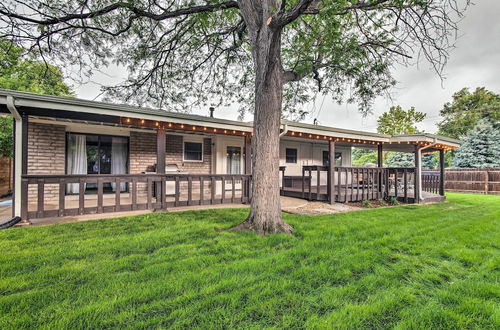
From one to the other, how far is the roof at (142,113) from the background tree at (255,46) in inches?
47.4

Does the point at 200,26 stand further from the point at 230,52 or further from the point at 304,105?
the point at 304,105

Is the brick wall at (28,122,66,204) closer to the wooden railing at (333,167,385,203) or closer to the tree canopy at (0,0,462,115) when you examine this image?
the tree canopy at (0,0,462,115)

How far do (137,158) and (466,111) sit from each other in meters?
33.6

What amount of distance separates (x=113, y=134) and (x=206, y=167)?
11.0 ft

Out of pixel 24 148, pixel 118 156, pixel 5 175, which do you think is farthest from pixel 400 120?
pixel 5 175

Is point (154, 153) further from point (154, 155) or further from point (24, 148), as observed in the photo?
point (24, 148)

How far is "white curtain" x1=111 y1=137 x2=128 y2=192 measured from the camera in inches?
304

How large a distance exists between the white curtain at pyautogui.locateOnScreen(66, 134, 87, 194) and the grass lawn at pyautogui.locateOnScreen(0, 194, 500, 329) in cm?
→ 347

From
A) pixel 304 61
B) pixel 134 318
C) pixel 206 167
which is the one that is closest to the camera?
pixel 134 318

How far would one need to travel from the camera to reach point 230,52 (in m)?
8.04

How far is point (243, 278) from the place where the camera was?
7.88 feet

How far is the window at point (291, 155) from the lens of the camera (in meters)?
11.0

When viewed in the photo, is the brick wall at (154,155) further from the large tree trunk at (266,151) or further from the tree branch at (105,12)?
the large tree trunk at (266,151)

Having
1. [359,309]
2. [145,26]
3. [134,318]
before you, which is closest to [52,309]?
[134,318]
